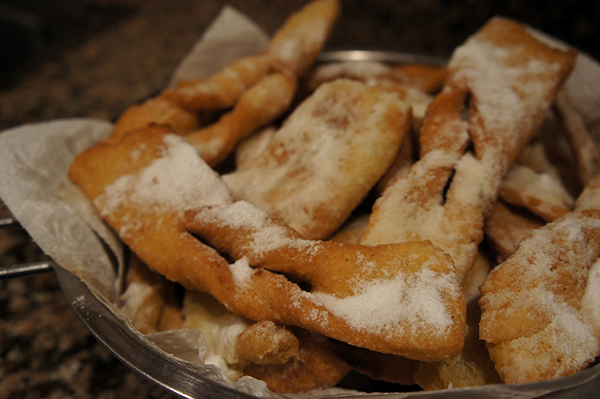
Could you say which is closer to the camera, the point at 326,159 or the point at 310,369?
the point at 310,369

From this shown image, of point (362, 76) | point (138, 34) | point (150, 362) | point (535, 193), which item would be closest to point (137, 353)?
point (150, 362)

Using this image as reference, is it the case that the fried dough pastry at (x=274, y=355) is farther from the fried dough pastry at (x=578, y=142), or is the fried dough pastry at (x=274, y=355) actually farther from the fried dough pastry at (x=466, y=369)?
the fried dough pastry at (x=578, y=142)

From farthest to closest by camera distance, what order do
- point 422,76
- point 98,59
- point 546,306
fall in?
1. point 98,59
2. point 422,76
3. point 546,306

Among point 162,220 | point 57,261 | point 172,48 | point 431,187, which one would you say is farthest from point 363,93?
point 172,48

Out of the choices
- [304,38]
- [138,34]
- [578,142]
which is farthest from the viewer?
[138,34]

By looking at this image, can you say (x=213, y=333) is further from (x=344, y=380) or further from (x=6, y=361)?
(x=6, y=361)

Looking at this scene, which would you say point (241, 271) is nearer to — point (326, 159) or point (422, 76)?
point (326, 159)
